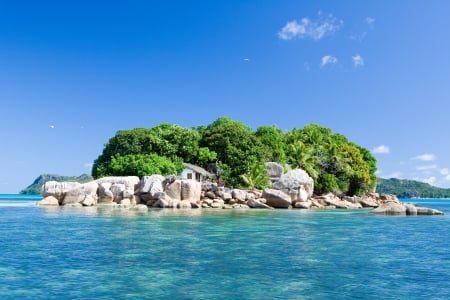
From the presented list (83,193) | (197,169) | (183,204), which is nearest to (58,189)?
(83,193)

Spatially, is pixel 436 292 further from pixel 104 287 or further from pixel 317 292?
pixel 104 287

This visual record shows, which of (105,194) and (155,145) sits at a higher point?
(155,145)

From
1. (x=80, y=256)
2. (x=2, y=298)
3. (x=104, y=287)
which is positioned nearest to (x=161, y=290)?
(x=104, y=287)

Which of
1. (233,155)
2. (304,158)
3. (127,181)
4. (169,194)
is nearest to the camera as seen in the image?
(169,194)

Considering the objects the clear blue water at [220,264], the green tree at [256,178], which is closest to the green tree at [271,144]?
the green tree at [256,178]

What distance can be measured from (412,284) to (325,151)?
53.6 metres

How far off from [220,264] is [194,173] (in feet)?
143

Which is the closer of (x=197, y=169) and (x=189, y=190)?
(x=189, y=190)

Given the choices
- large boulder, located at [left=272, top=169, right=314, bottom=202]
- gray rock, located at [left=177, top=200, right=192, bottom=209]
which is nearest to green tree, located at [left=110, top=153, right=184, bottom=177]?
gray rock, located at [left=177, top=200, right=192, bottom=209]

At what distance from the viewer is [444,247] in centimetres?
1831

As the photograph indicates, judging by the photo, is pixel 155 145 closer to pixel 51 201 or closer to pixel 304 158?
pixel 51 201

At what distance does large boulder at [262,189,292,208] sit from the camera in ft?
143

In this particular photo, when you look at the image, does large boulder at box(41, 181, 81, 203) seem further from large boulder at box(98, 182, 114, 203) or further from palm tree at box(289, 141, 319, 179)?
palm tree at box(289, 141, 319, 179)

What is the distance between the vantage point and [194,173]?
188 feet
